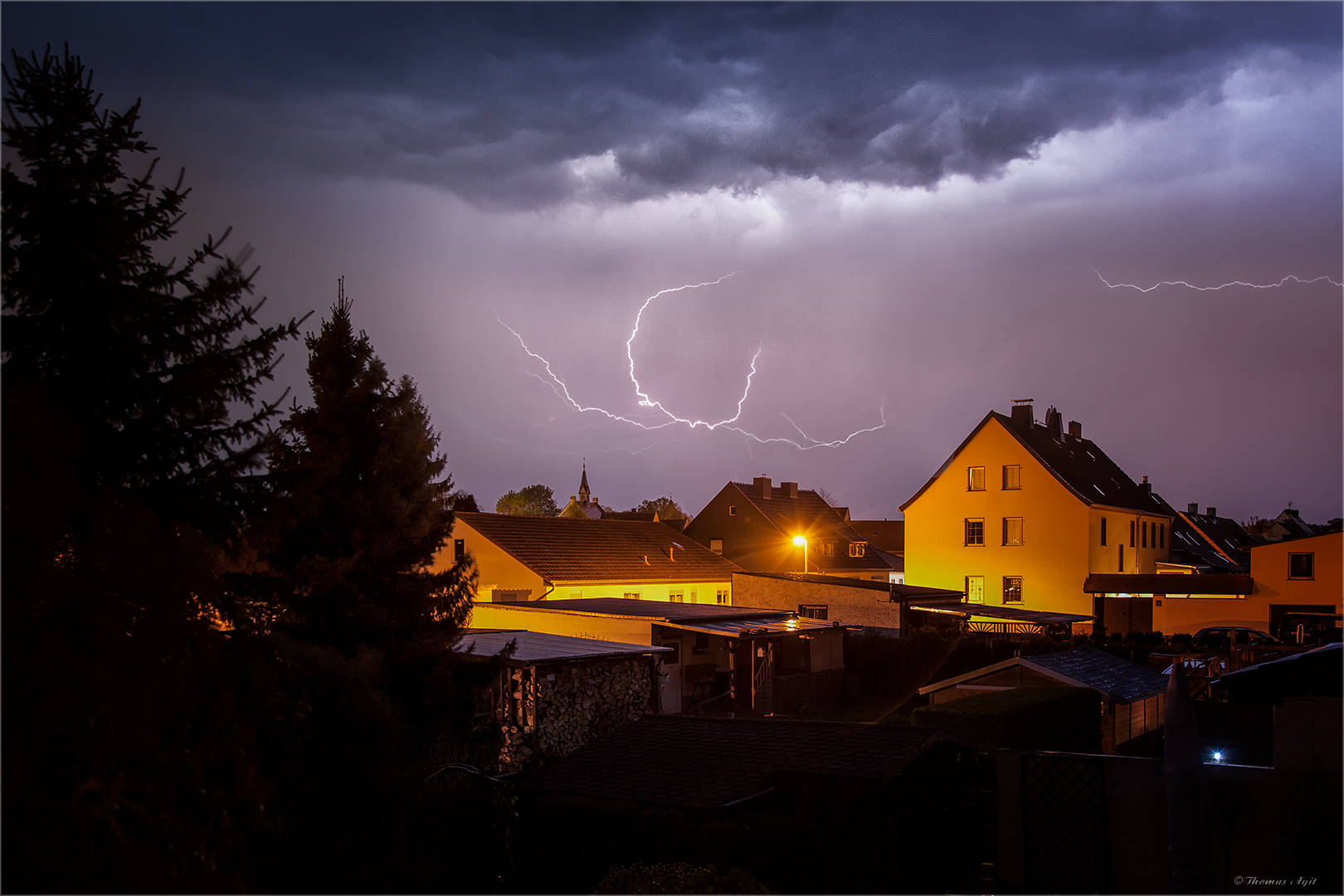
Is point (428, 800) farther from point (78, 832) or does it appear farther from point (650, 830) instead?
point (78, 832)

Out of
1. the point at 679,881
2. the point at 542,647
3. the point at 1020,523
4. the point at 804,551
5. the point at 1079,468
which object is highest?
the point at 1079,468

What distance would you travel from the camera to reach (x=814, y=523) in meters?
60.8

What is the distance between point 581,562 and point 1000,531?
20.5 meters

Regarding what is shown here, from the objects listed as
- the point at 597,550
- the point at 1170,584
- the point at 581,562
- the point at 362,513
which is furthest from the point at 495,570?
the point at 1170,584

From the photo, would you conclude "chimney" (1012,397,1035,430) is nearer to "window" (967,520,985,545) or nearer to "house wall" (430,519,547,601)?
"window" (967,520,985,545)

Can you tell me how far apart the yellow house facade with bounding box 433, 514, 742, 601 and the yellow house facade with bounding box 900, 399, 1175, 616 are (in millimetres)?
11233

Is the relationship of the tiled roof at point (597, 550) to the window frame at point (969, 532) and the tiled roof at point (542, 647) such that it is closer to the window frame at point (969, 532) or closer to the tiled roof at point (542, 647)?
the window frame at point (969, 532)

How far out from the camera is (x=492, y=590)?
34.2 metres

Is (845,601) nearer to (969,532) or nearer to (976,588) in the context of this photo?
(976,588)

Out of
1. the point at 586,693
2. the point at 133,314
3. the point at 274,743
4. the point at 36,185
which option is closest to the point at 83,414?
the point at 133,314

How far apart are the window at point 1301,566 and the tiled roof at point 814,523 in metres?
22.2

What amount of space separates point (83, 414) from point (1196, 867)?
9509 mm

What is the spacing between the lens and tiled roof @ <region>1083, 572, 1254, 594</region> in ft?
129

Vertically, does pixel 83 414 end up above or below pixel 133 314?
below
